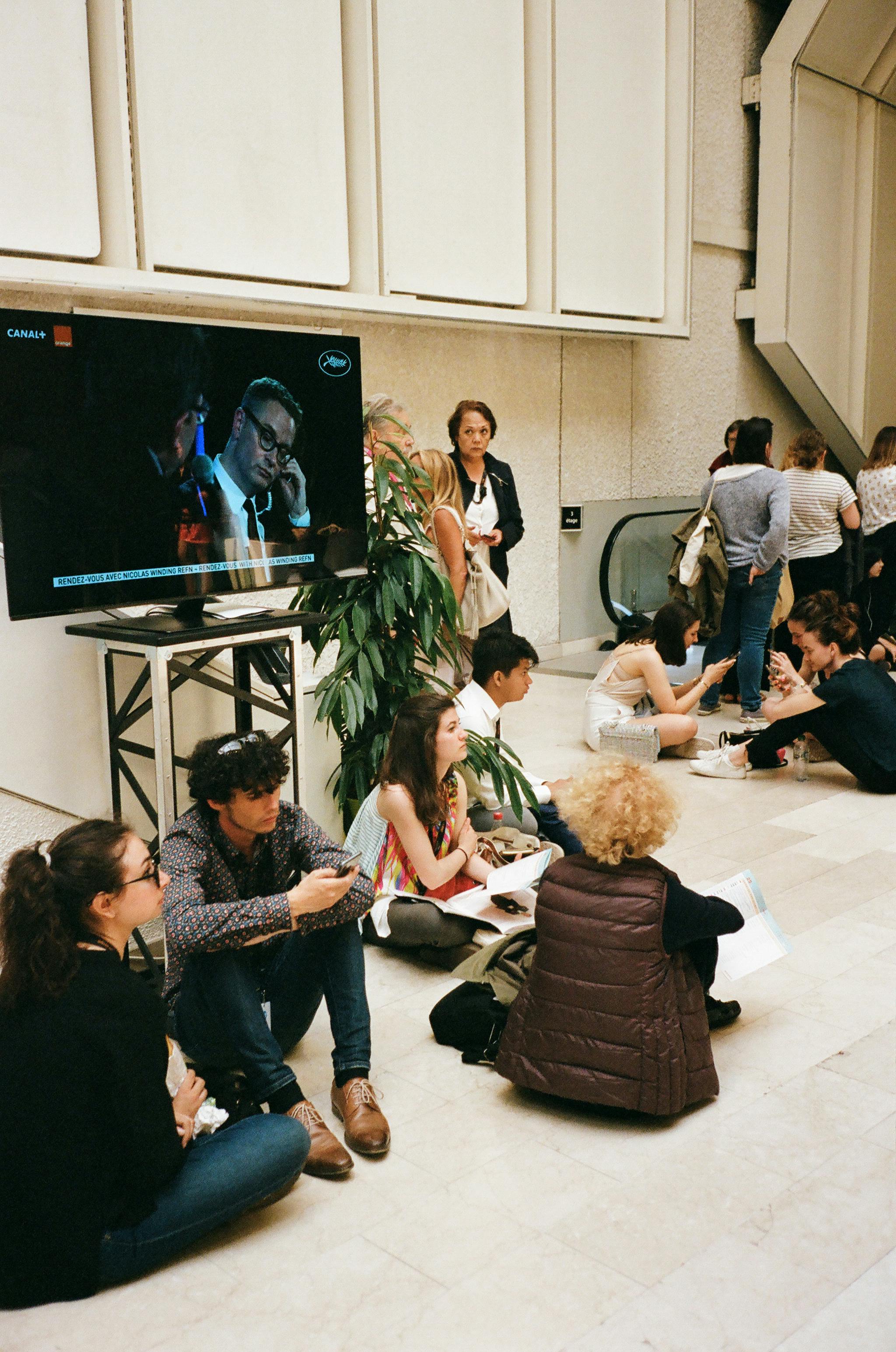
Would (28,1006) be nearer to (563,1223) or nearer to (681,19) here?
(563,1223)

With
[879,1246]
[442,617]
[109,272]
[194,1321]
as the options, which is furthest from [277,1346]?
[109,272]

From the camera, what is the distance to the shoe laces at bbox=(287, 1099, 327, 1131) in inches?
103

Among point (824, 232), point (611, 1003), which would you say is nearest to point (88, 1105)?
point (611, 1003)

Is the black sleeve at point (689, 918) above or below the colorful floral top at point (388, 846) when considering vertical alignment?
above

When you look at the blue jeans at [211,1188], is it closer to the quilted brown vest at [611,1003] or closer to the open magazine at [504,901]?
the quilted brown vest at [611,1003]

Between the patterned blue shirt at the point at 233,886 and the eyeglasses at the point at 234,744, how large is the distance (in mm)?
151

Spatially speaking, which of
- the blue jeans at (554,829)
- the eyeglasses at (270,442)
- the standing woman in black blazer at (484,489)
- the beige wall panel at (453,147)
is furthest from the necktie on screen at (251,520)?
the beige wall panel at (453,147)

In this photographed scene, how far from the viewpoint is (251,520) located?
12.4ft

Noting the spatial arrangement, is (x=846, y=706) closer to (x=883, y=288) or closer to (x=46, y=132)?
(x=46, y=132)

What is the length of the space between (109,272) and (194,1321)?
426 cm

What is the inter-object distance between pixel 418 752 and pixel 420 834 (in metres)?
0.23

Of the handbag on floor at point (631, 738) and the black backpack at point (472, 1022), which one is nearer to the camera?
the black backpack at point (472, 1022)

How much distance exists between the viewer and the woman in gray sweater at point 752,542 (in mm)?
6695

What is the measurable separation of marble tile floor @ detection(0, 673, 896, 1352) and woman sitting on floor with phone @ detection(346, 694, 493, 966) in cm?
21
